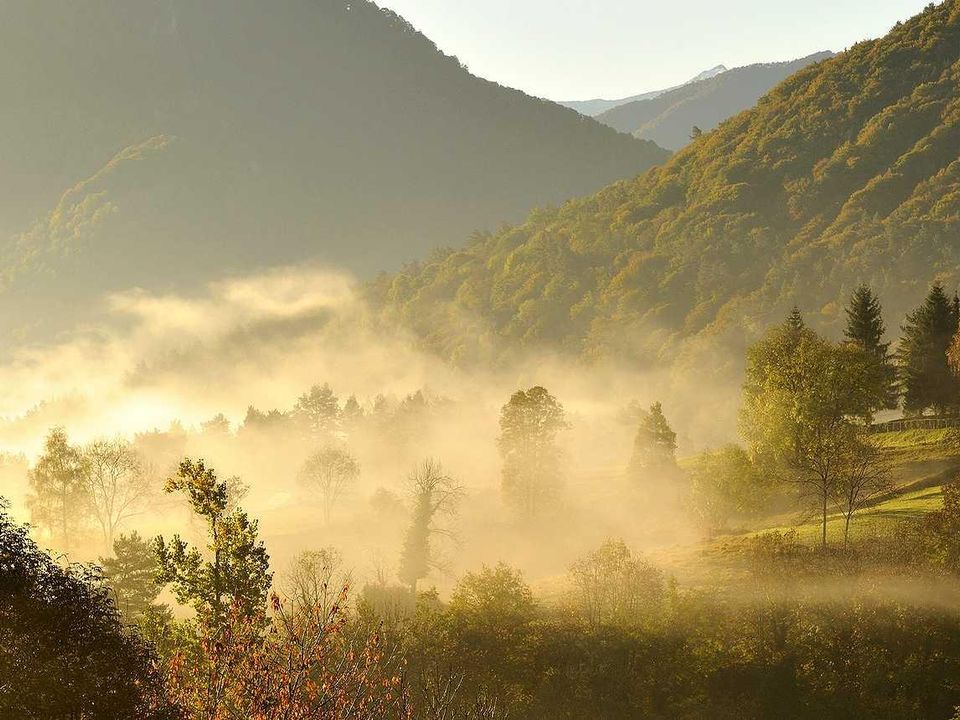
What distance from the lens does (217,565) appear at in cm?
2842

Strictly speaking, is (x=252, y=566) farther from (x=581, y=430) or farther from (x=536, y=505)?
(x=581, y=430)

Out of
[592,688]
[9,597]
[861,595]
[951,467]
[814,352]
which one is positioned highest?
[814,352]

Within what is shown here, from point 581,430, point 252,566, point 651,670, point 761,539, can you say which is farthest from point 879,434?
point 581,430

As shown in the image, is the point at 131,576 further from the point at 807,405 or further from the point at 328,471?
the point at 807,405

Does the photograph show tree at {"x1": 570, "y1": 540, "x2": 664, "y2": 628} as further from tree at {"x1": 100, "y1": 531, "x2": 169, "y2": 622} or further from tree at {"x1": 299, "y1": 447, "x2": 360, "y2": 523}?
tree at {"x1": 299, "y1": 447, "x2": 360, "y2": 523}

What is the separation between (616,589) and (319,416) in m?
85.1

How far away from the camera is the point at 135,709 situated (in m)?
18.1

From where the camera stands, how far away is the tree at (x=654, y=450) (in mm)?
79688

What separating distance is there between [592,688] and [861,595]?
52.8ft

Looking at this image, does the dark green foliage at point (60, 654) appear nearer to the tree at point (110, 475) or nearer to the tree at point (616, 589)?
the tree at point (616, 589)

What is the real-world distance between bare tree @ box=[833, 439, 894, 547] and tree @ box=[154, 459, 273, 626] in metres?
35.8

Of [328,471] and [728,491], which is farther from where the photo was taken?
[328,471]

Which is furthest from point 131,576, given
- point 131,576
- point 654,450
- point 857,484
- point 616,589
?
point 654,450

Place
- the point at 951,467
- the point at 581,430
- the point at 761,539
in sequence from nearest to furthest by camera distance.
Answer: the point at 761,539, the point at 951,467, the point at 581,430
